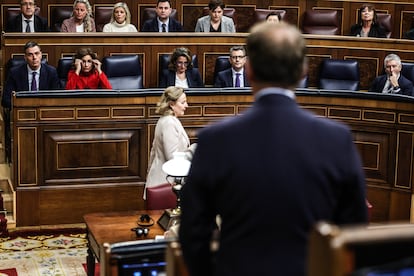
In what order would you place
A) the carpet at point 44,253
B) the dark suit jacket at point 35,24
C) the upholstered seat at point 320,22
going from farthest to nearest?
the upholstered seat at point 320,22, the dark suit jacket at point 35,24, the carpet at point 44,253

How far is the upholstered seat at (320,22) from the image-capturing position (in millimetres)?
8625

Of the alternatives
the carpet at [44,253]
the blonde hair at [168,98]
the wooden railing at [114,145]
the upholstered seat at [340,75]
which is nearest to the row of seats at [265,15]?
the upholstered seat at [340,75]

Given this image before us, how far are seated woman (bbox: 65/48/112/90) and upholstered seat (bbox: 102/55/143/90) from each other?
1.10 feet

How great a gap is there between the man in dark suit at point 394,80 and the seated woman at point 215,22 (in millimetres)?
1701

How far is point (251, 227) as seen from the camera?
167 centimetres

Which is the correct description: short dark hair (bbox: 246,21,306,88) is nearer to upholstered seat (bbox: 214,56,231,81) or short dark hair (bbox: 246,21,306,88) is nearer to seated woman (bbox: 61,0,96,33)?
upholstered seat (bbox: 214,56,231,81)

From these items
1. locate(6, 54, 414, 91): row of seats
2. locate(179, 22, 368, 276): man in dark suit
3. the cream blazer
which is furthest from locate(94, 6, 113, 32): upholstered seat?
locate(179, 22, 368, 276): man in dark suit

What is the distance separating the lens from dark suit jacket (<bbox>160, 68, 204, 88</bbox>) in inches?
259

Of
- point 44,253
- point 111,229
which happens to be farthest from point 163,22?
point 111,229

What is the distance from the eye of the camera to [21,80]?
248 inches

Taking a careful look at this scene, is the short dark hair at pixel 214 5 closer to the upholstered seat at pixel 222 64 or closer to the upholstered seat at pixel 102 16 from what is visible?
the upholstered seat at pixel 222 64

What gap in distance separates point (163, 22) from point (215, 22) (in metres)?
0.50

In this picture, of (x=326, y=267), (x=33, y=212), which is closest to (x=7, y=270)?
(x=33, y=212)

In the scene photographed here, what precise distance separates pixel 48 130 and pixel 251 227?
421 cm
